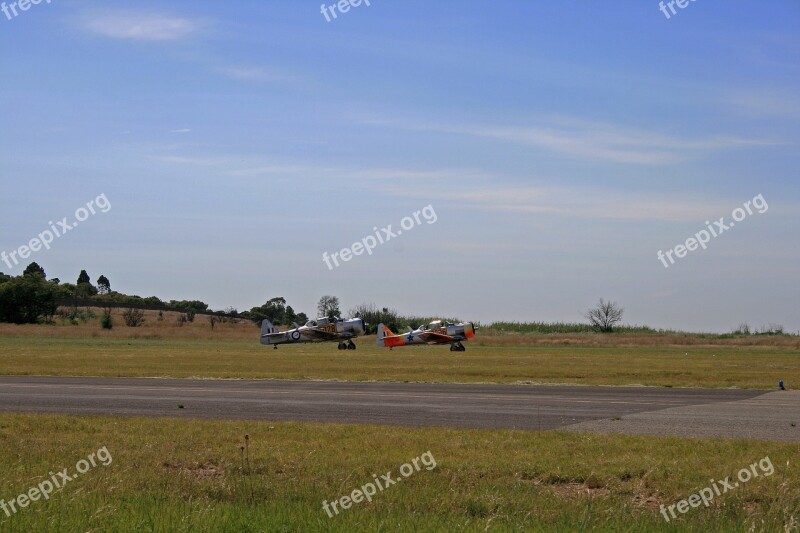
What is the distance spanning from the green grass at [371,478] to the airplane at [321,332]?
51.8 meters

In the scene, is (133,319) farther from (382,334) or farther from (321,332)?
(382,334)

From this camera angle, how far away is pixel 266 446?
13.2 metres

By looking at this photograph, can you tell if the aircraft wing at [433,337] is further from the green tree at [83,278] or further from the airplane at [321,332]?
the green tree at [83,278]

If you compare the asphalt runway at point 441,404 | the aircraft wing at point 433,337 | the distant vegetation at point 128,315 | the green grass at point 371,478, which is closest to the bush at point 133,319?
the distant vegetation at point 128,315

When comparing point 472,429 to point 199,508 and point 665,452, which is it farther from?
point 199,508

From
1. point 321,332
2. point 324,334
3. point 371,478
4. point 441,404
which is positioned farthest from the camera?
point 321,332

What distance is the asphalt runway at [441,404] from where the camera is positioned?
16.3 metres

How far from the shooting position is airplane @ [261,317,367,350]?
221ft

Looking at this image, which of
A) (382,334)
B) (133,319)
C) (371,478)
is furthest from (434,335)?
(371,478)

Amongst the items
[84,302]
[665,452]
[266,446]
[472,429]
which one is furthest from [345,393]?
[84,302]

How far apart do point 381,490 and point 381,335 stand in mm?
60995

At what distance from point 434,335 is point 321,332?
9149mm

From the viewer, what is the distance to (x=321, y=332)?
70.2m

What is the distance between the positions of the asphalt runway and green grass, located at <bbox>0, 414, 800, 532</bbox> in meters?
2.05
